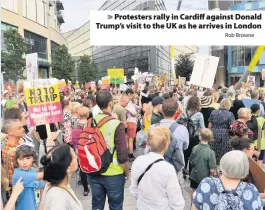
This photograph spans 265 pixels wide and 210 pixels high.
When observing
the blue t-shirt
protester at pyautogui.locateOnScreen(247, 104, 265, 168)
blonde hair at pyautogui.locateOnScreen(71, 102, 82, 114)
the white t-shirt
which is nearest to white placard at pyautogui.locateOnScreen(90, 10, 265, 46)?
protester at pyautogui.locateOnScreen(247, 104, 265, 168)

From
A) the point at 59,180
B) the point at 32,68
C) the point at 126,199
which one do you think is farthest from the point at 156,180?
the point at 32,68

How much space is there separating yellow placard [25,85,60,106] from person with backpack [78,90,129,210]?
3.51ft

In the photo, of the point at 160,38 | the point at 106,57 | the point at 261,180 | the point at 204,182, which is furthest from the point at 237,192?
the point at 106,57

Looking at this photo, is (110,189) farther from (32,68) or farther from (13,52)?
(13,52)

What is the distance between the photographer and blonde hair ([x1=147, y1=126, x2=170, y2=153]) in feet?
11.1

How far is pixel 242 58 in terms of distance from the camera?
5003cm

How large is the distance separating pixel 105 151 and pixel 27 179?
3.03ft

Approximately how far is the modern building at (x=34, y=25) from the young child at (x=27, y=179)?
30.7 metres

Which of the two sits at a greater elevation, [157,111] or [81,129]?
[157,111]

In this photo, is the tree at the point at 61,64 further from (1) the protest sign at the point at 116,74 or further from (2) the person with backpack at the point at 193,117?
(2) the person with backpack at the point at 193,117

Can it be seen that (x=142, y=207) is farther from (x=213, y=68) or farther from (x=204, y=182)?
(x=213, y=68)

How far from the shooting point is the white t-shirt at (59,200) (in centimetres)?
257

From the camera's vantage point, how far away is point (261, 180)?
10.8ft

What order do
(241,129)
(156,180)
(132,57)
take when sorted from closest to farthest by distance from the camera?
1. (156,180)
2. (241,129)
3. (132,57)
